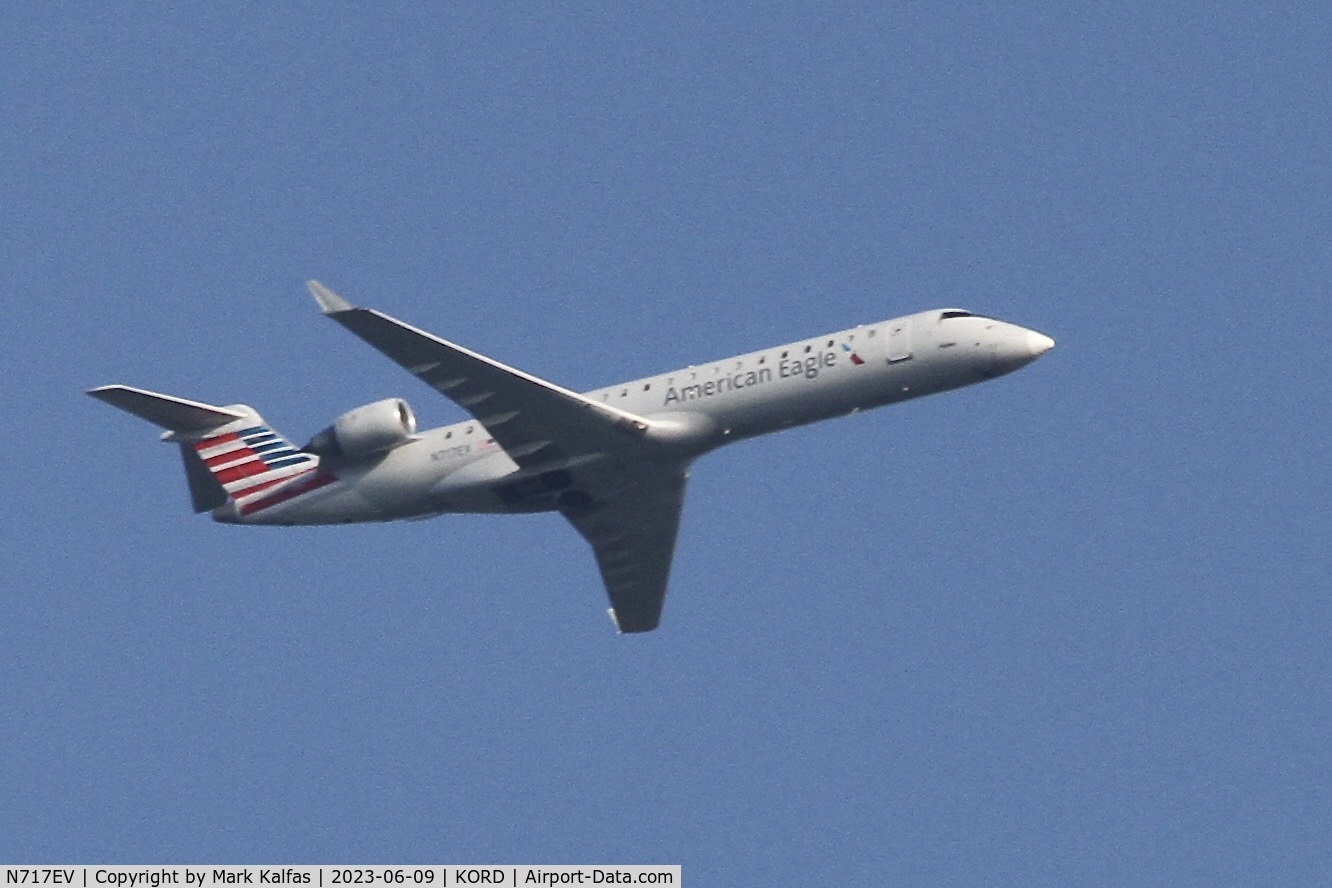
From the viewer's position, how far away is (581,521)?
→ 4866 centimetres

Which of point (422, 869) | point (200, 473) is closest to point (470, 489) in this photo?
point (200, 473)

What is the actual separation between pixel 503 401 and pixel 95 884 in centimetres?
1250

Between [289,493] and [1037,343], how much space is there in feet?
52.0

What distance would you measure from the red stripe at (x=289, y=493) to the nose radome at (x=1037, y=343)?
14.5 metres

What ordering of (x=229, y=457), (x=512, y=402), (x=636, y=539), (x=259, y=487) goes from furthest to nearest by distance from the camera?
(x=636, y=539) → (x=229, y=457) → (x=259, y=487) → (x=512, y=402)

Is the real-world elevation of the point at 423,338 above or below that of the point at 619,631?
above

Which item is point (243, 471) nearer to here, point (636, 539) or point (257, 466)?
point (257, 466)

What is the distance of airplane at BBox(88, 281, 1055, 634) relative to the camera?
44062 mm

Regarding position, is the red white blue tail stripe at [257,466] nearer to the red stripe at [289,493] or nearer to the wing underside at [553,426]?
the red stripe at [289,493]

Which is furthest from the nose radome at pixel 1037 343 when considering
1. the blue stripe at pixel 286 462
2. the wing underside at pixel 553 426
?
the blue stripe at pixel 286 462

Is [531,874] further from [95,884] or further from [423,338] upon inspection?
[423,338]

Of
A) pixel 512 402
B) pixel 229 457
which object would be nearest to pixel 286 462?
pixel 229 457

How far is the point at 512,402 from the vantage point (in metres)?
44.7

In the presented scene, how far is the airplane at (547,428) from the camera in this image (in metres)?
44.1
